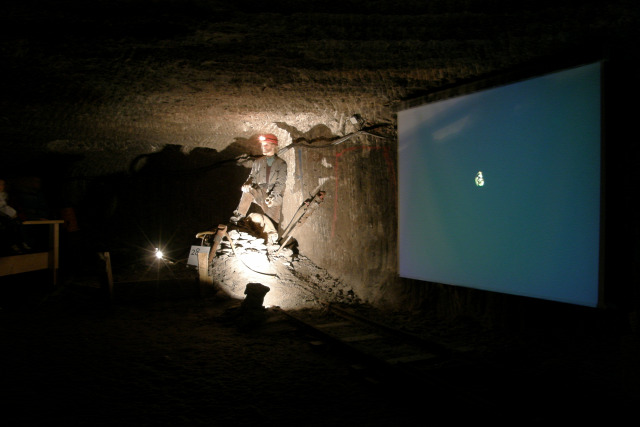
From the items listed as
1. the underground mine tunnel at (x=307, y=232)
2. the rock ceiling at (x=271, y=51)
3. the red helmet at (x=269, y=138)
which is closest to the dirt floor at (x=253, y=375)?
the underground mine tunnel at (x=307, y=232)

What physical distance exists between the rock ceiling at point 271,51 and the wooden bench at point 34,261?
200cm

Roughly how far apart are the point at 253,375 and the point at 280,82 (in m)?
3.92

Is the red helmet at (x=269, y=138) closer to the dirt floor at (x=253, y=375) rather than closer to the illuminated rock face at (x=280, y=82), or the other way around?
the illuminated rock face at (x=280, y=82)

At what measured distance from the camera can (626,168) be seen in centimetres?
416

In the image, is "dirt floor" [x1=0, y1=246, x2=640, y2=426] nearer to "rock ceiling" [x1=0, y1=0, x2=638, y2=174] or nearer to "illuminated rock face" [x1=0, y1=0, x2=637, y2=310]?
"illuminated rock face" [x1=0, y1=0, x2=637, y2=310]

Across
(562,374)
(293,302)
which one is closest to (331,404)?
(562,374)

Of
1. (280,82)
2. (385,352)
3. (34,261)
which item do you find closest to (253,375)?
(385,352)

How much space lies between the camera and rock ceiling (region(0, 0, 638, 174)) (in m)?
3.93

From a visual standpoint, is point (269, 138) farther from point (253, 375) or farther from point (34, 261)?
point (253, 375)

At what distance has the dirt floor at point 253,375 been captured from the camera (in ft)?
10.2

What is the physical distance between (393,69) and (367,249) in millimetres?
2796

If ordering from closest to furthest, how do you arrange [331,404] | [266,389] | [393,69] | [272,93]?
[331,404] → [266,389] → [393,69] → [272,93]

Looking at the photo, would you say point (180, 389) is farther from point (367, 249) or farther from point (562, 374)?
point (367, 249)

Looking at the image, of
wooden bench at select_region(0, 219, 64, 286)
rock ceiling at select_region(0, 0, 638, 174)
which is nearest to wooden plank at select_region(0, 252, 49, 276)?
wooden bench at select_region(0, 219, 64, 286)
